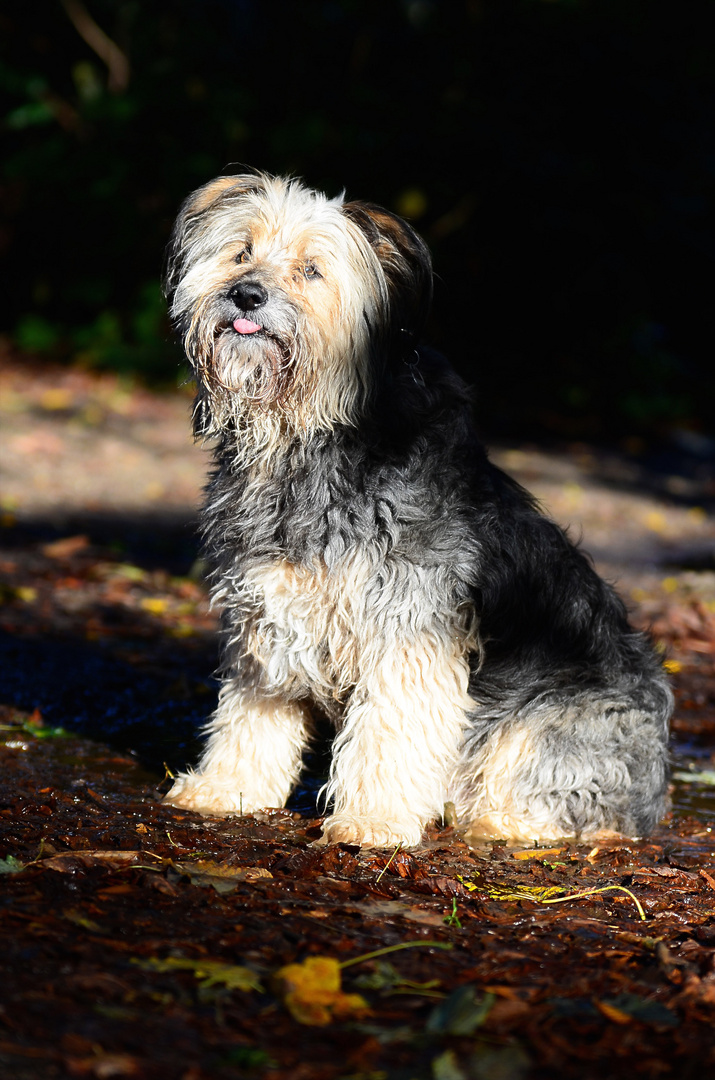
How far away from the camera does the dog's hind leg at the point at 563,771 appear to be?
15.8ft

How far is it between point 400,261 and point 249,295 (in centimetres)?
64

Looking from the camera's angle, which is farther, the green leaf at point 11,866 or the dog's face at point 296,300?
the dog's face at point 296,300

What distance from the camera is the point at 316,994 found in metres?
2.93

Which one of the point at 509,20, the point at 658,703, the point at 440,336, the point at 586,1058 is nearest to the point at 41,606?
the point at 658,703

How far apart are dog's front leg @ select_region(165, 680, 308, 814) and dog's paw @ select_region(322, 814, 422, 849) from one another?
1.70 feet

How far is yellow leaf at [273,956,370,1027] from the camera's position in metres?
2.84

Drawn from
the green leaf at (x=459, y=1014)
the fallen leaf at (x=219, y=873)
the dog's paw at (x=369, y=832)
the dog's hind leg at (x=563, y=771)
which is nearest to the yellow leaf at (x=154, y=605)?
the dog's hind leg at (x=563, y=771)

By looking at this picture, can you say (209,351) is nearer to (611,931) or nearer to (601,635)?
(601,635)

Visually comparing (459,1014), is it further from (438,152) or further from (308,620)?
(438,152)

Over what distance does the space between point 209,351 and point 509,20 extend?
17145mm

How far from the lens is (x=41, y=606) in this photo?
7.87m

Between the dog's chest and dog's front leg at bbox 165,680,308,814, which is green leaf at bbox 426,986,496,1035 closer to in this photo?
the dog's chest

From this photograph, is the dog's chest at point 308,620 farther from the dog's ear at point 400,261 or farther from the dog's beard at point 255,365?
the dog's ear at point 400,261

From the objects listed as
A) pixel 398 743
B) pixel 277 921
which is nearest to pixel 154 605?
pixel 398 743
